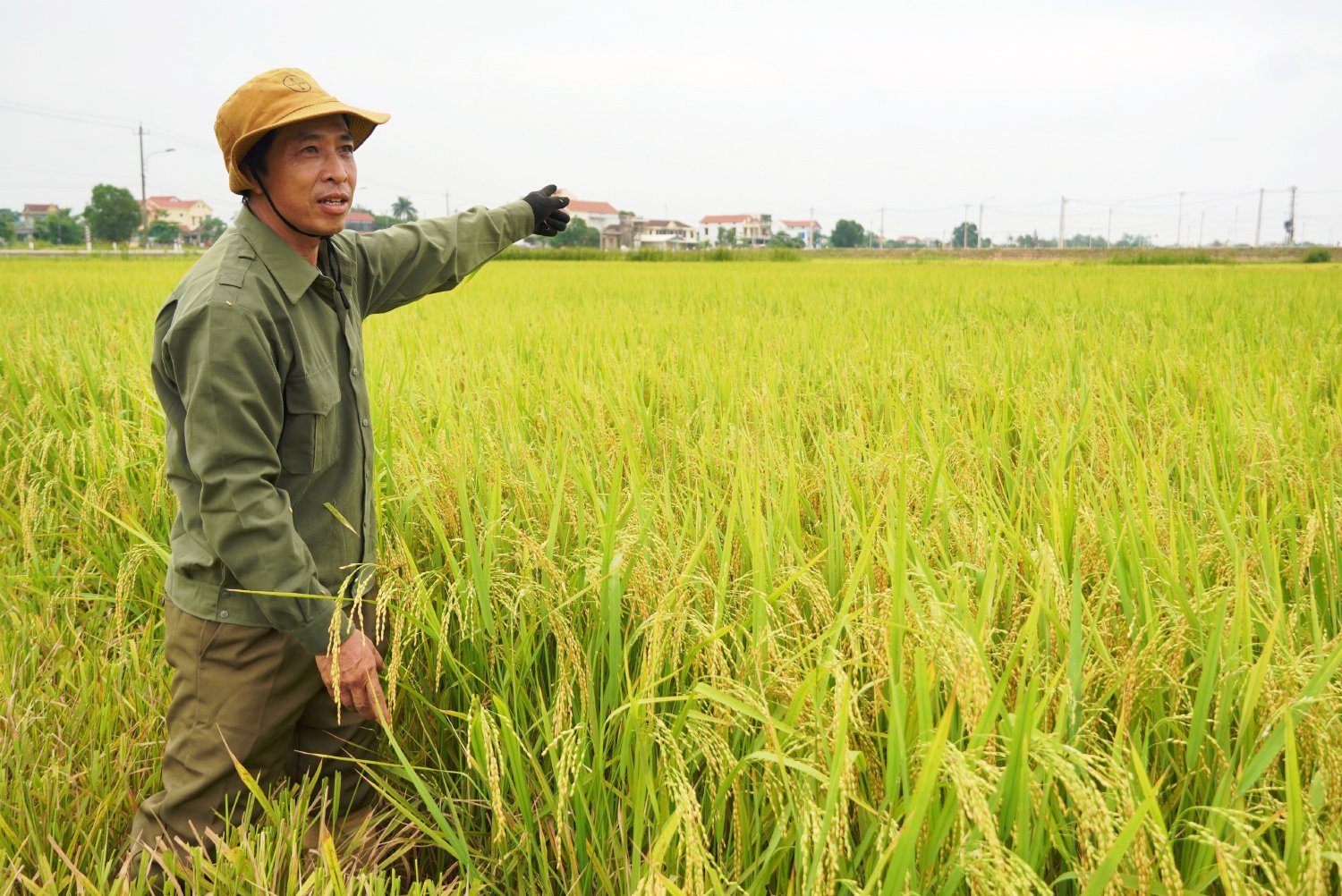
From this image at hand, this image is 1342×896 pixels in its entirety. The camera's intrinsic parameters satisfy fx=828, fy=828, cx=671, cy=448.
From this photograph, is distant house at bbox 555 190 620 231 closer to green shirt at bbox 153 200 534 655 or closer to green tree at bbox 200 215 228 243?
green tree at bbox 200 215 228 243

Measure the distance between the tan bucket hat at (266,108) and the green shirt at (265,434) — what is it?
13 cm

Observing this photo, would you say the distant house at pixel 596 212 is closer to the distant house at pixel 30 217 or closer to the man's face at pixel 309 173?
the distant house at pixel 30 217

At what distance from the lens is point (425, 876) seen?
4.77 ft

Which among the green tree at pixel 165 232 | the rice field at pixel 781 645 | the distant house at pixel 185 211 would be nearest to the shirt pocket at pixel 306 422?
the rice field at pixel 781 645

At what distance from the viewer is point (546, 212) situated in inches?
92.9

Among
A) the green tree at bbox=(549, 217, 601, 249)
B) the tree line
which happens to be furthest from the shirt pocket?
the green tree at bbox=(549, 217, 601, 249)

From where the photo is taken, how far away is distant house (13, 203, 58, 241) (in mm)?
89156

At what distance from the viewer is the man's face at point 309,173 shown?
155 cm

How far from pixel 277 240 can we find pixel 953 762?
1.43 metres

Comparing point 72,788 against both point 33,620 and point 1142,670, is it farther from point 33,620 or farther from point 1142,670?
point 1142,670

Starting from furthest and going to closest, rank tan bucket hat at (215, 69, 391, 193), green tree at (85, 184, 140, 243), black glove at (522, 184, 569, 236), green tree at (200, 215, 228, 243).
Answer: green tree at (200, 215, 228, 243) < green tree at (85, 184, 140, 243) < black glove at (522, 184, 569, 236) < tan bucket hat at (215, 69, 391, 193)

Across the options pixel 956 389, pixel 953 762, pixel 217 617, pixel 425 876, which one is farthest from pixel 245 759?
pixel 956 389

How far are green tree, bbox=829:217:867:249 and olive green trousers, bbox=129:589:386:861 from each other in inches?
3641

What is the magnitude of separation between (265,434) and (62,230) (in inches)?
3699
